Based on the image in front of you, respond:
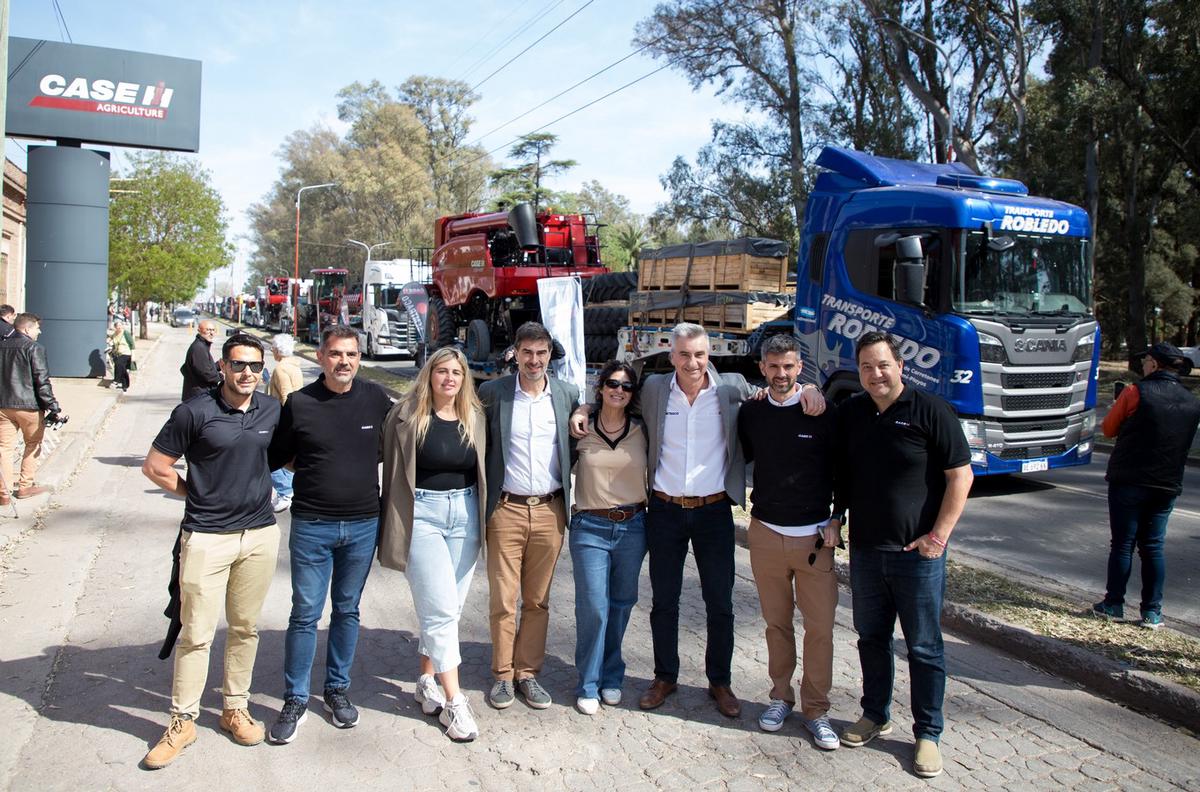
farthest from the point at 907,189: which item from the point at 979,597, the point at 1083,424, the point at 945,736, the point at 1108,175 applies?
the point at 1108,175

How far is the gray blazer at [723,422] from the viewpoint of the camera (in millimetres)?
4305

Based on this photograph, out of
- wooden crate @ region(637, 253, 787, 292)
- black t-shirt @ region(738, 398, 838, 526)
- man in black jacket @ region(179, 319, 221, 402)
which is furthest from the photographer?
wooden crate @ region(637, 253, 787, 292)

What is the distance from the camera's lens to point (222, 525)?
390cm

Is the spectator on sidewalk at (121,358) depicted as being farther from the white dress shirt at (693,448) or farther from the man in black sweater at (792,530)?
the man in black sweater at (792,530)

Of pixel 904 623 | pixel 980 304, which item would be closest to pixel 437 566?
pixel 904 623

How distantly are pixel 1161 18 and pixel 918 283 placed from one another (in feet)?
62.9

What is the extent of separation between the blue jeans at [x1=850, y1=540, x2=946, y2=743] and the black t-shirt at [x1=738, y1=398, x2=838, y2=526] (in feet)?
0.89

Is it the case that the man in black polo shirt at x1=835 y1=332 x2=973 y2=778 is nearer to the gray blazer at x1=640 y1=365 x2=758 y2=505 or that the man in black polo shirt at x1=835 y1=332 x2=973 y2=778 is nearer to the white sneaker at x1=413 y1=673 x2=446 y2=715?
the gray blazer at x1=640 y1=365 x2=758 y2=505

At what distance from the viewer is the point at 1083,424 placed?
9562 mm

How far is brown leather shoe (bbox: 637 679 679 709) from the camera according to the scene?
4395mm

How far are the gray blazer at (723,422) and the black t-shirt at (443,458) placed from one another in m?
0.84

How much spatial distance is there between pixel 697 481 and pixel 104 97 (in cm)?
2136

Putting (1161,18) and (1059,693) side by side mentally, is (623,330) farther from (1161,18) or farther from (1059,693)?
(1161,18)

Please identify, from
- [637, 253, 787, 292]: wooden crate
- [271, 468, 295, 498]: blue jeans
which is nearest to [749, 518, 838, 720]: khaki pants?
[271, 468, 295, 498]: blue jeans
